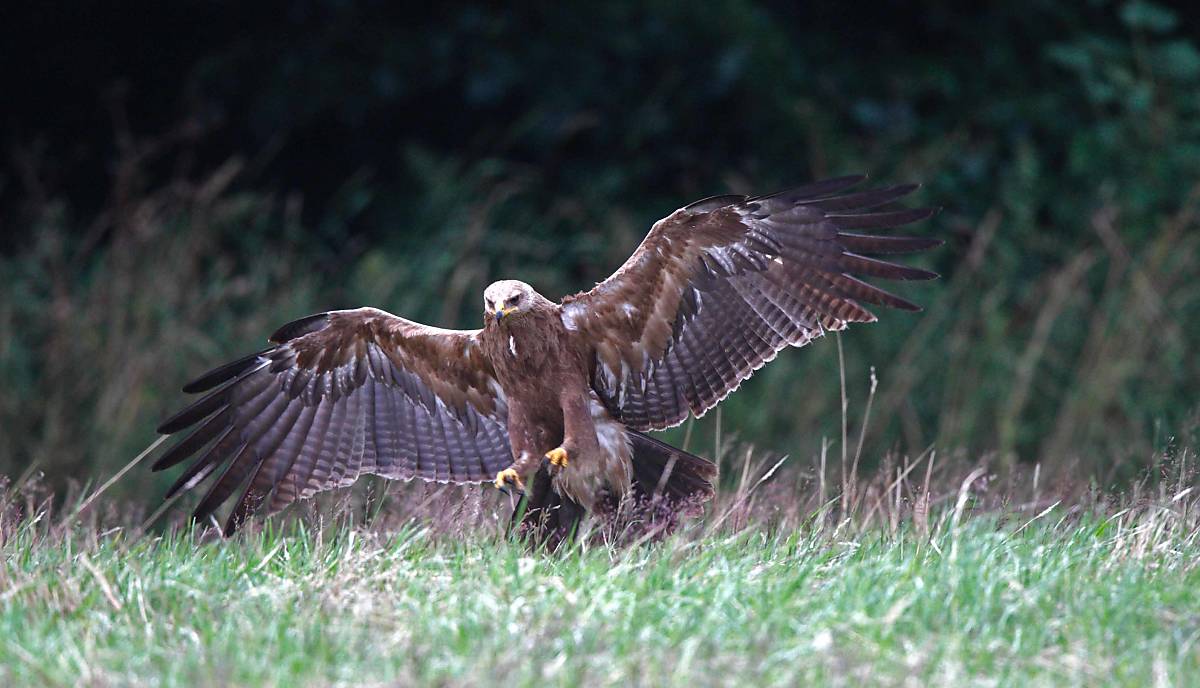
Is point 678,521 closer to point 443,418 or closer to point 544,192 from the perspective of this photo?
point 443,418

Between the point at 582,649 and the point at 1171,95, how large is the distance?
7.68 metres

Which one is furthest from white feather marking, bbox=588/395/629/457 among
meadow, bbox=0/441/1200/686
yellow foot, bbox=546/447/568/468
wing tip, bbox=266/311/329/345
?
wing tip, bbox=266/311/329/345

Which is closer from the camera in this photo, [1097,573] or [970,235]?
[1097,573]

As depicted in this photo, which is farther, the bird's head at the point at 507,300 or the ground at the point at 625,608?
the bird's head at the point at 507,300

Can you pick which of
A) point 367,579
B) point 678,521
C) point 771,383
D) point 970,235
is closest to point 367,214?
point 771,383

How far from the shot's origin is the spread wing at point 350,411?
5.90 meters

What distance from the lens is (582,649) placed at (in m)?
3.44

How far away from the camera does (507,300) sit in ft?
17.8

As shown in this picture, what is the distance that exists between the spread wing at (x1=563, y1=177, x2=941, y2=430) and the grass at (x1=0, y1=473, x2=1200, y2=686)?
0.92 meters

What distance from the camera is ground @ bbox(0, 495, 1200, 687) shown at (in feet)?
10.9

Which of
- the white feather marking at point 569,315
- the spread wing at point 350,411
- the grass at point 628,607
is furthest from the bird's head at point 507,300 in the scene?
the grass at point 628,607

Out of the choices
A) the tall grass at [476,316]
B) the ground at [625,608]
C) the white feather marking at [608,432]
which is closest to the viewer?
the ground at [625,608]

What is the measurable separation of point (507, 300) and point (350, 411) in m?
1.02

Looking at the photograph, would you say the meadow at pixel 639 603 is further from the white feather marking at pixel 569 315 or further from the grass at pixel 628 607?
the white feather marking at pixel 569 315
